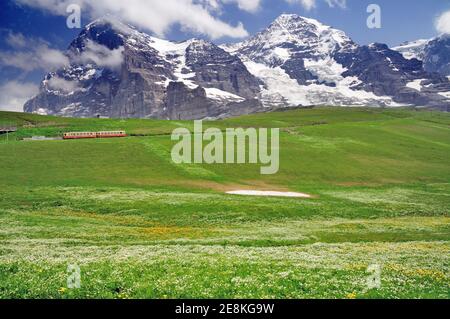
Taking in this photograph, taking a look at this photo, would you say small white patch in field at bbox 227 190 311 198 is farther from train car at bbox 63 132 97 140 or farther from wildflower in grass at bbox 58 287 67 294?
train car at bbox 63 132 97 140

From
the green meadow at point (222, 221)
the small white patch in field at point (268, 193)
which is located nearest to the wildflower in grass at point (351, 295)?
the green meadow at point (222, 221)

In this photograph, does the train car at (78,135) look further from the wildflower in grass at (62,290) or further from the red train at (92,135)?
the wildflower in grass at (62,290)

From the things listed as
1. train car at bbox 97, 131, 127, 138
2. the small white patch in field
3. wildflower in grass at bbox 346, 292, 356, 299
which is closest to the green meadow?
wildflower in grass at bbox 346, 292, 356, 299

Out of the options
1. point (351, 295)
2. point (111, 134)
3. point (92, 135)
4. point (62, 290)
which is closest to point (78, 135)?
point (92, 135)

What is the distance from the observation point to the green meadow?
20.9 meters

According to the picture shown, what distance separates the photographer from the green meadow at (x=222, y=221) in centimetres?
2094

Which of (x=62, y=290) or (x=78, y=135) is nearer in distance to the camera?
(x=62, y=290)

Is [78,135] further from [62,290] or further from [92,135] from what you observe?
[62,290]

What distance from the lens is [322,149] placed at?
12269 cm

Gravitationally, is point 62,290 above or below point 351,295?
above

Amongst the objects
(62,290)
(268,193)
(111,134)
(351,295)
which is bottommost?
(268,193)

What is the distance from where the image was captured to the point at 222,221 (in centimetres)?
5625

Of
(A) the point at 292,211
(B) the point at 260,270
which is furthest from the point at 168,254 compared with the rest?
(A) the point at 292,211
